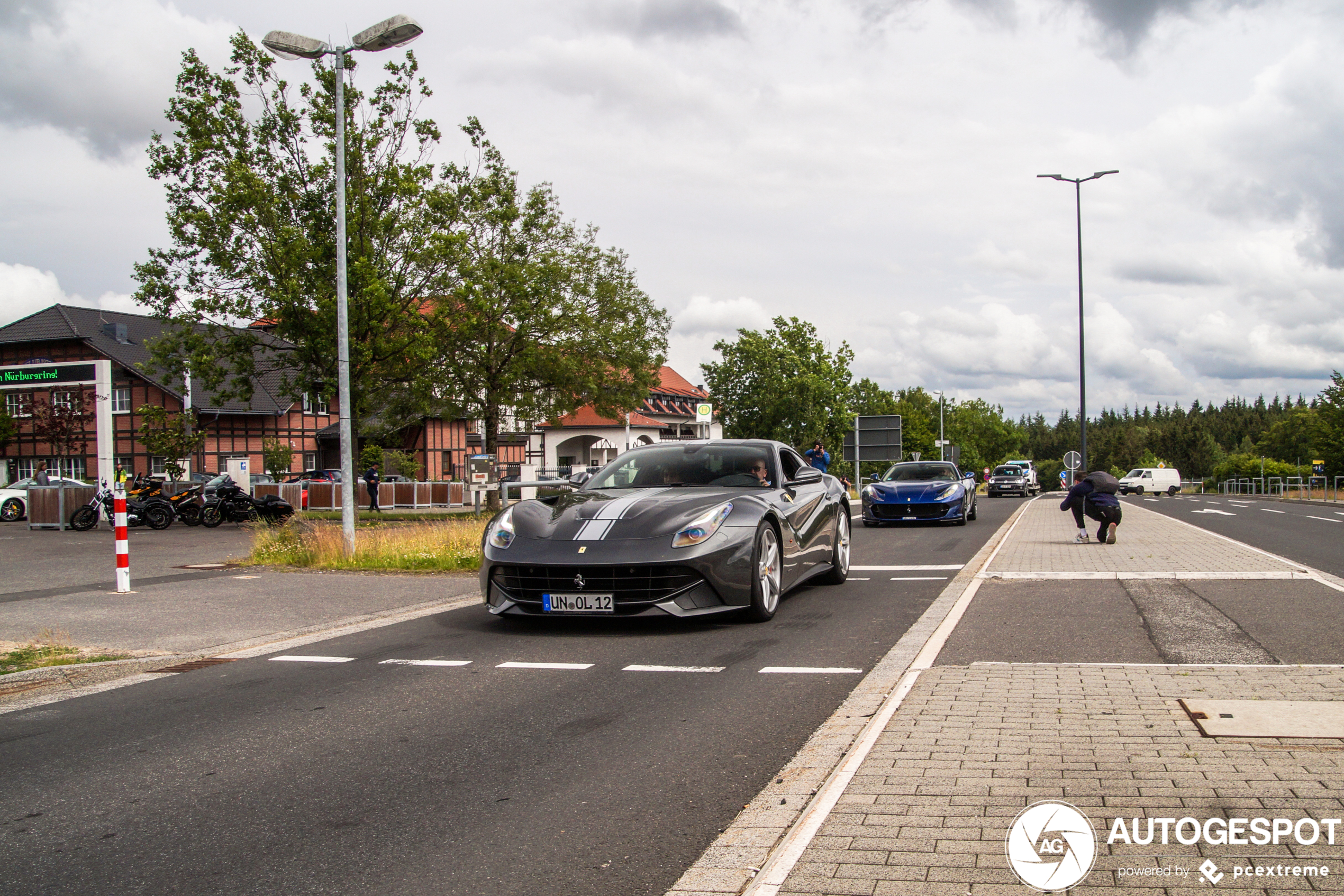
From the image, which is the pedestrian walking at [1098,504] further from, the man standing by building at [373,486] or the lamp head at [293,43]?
the man standing by building at [373,486]

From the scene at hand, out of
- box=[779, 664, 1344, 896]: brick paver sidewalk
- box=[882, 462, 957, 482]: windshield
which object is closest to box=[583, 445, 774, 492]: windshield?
box=[779, 664, 1344, 896]: brick paver sidewalk

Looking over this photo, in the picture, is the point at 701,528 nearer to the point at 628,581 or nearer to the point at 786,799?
the point at 628,581

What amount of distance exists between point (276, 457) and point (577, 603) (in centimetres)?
4670

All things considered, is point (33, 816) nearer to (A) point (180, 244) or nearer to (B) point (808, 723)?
(B) point (808, 723)

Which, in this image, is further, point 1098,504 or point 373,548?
point 1098,504

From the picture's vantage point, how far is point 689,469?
30.1 feet

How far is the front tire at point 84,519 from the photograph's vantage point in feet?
86.6


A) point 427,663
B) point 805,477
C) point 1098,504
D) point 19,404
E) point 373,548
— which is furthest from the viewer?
point 19,404

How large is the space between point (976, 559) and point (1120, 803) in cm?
998

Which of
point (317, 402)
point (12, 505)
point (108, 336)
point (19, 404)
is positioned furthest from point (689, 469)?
point (108, 336)

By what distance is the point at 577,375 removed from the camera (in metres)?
37.0

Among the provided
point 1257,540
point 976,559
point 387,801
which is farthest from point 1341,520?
point 387,801

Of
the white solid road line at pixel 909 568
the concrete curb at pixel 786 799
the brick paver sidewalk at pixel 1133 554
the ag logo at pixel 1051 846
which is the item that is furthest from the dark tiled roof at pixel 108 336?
the ag logo at pixel 1051 846

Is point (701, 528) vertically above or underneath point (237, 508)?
above
